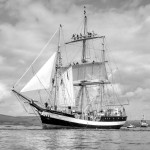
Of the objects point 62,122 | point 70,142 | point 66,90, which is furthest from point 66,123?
point 70,142

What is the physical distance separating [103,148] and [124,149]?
254 centimetres

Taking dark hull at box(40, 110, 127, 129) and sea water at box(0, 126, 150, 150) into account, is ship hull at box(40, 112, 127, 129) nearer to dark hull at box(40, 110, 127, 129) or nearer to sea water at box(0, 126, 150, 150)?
dark hull at box(40, 110, 127, 129)

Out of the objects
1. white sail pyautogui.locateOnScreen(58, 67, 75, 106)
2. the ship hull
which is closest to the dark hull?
the ship hull

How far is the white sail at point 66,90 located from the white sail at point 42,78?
877 cm

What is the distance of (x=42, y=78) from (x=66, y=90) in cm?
1288

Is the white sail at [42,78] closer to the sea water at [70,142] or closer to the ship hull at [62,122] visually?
the ship hull at [62,122]

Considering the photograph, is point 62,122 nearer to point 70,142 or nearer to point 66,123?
point 66,123

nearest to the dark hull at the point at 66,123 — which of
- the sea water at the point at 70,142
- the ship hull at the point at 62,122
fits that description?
the ship hull at the point at 62,122

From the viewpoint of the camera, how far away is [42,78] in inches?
3359

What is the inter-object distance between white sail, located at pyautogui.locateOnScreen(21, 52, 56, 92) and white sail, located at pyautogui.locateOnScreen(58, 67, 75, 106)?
877cm

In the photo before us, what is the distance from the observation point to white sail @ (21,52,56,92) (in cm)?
8121

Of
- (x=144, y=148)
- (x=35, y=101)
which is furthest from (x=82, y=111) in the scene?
(x=144, y=148)

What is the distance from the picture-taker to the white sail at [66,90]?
94750 mm

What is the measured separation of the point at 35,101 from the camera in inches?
3378
